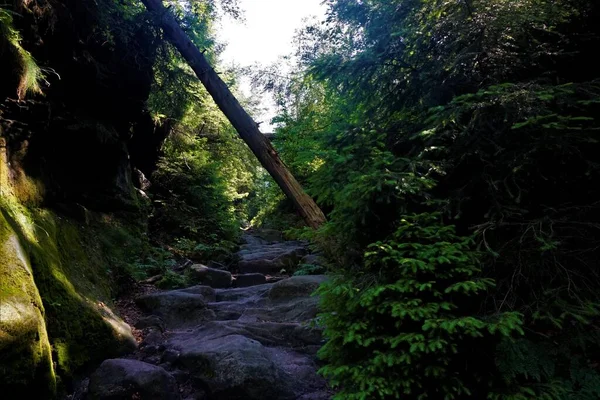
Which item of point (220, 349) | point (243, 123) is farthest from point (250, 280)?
point (220, 349)

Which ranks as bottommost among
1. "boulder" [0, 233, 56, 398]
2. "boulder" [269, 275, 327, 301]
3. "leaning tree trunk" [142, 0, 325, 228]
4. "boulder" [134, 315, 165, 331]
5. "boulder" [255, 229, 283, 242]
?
"boulder" [269, 275, 327, 301]

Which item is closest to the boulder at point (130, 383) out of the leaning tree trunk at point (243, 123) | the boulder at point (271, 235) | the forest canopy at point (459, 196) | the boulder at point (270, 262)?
the forest canopy at point (459, 196)

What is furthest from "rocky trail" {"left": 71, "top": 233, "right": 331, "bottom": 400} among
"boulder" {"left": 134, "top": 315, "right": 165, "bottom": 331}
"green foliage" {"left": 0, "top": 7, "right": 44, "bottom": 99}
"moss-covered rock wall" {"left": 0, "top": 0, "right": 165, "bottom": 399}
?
"green foliage" {"left": 0, "top": 7, "right": 44, "bottom": 99}

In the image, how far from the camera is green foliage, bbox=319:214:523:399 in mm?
2475

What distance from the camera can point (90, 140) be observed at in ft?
25.0

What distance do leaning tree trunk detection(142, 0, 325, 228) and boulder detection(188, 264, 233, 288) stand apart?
345 centimetres

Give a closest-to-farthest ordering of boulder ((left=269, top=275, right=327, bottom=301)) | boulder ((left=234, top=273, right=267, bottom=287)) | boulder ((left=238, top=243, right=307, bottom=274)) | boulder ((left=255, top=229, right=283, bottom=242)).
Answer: boulder ((left=269, top=275, right=327, bottom=301)), boulder ((left=234, top=273, right=267, bottom=287)), boulder ((left=238, top=243, right=307, bottom=274)), boulder ((left=255, top=229, right=283, bottom=242))

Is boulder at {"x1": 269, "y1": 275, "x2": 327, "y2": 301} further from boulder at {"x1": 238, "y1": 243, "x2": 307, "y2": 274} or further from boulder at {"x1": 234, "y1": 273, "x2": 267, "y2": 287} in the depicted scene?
boulder at {"x1": 238, "y1": 243, "x2": 307, "y2": 274}

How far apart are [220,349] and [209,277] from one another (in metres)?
4.65

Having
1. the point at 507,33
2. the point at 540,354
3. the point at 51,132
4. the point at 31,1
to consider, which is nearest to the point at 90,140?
the point at 51,132

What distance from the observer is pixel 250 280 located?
370 inches

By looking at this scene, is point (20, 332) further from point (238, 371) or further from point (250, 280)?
point (250, 280)

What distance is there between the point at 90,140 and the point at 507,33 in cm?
753

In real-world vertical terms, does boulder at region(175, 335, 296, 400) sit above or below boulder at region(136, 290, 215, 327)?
below
